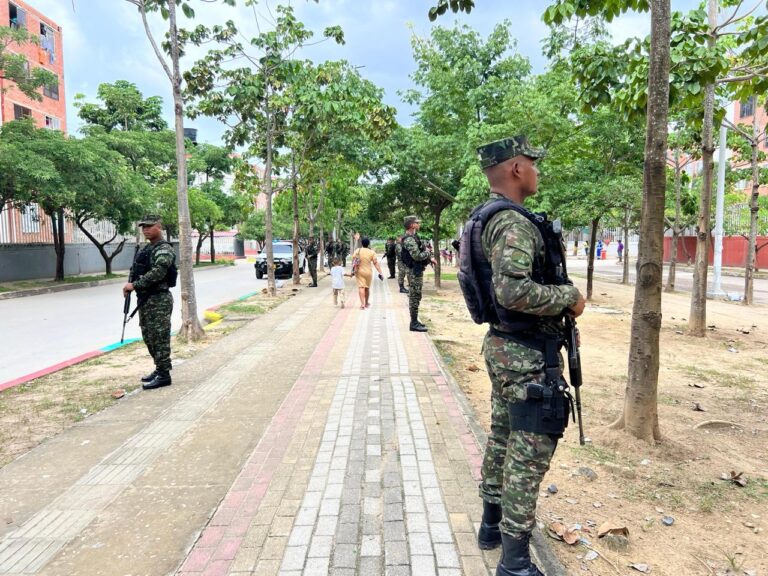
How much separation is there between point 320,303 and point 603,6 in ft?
31.8

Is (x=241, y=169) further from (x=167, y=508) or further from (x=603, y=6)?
(x=167, y=508)

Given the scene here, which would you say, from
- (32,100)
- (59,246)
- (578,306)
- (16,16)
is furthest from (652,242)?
(16,16)

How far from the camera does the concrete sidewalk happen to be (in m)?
2.53

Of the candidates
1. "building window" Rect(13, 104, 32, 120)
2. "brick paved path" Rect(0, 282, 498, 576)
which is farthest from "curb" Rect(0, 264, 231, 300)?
"brick paved path" Rect(0, 282, 498, 576)

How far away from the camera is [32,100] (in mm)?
24844

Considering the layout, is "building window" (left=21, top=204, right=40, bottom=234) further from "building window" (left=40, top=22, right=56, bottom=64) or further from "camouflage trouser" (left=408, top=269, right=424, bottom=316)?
"camouflage trouser" (left=408, top=269, right=424, bottom=316)

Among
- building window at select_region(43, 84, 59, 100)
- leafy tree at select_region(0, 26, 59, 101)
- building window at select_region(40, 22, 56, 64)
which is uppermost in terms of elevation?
building window at select_region(40, 22, 56, 64)

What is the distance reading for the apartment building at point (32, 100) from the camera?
68.1ft

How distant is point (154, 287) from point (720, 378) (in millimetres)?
6312

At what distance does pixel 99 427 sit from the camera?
171 inches

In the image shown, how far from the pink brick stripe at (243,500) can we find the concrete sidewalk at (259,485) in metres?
0.01

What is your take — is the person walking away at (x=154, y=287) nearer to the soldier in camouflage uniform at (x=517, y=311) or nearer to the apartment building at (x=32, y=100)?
the soldier in camouflage uniform at (x=517, y=311)

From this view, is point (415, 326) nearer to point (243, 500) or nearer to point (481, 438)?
point (481, 438)

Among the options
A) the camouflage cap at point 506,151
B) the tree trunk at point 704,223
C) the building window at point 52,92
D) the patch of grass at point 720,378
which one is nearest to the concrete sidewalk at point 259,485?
the camouflage cap at point 506,151
